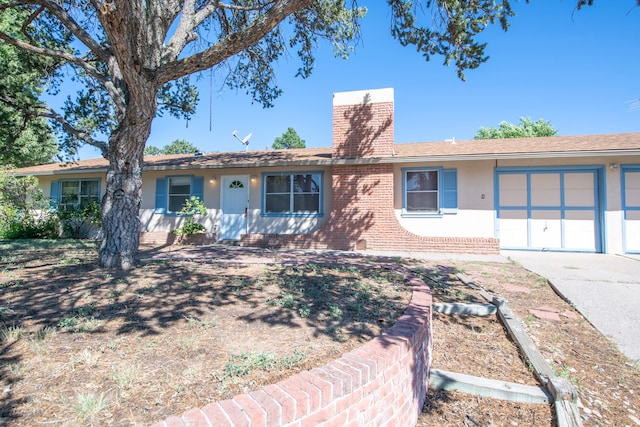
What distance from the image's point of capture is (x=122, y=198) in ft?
17.5

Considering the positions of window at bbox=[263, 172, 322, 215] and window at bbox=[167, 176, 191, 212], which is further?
window at bbox=[167, 176, 191, 212]

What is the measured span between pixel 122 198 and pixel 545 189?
11277 mm

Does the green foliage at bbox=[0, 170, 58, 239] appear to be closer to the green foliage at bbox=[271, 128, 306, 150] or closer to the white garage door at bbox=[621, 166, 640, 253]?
the white garage door at bbox=[621, 166, 640, 253]

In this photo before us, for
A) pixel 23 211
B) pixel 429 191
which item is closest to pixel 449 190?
pixel 429 191

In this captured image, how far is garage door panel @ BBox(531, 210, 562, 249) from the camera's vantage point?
970cm

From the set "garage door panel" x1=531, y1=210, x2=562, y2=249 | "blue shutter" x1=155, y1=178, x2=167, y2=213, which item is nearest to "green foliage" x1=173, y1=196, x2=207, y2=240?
"blue shutter" x1=155, y1=178, x2=167, y2=213

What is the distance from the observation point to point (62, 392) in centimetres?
182

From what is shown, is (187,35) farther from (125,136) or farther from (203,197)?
(203,197)

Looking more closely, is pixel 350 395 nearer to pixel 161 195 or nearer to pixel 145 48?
pixel 145 48

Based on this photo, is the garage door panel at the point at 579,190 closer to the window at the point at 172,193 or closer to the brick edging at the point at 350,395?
the brick edging at the point at 350,395

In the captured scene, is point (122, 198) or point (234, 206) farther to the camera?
point (234, 206)

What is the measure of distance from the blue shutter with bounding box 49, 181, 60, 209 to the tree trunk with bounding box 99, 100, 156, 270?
432 inches

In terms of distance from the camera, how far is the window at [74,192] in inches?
518

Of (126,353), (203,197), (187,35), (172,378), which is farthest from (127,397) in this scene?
(203,197)
